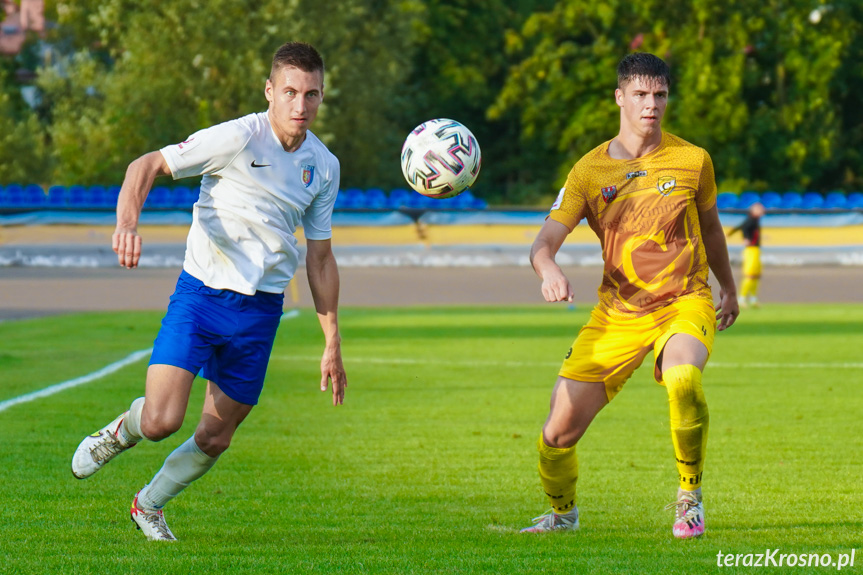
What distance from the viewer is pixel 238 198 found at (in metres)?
5.89

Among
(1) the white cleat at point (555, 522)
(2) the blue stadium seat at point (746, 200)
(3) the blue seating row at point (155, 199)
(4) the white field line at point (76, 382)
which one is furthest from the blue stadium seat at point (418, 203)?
(1) the white cleat at point (555, 522)

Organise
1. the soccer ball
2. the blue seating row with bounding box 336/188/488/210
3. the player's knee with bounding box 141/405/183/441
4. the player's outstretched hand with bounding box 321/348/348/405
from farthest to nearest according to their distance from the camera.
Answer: the blue seating row with bounding box 336/188/488/210, the soccer ball, the player's outstretched hand with bounding box 321/348/348/405, the player's knee with bounding box 141/405/183/441

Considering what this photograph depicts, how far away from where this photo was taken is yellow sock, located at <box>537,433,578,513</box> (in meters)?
6.23

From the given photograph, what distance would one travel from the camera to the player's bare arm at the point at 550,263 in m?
5.48

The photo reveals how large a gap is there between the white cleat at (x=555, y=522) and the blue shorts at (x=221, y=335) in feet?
5.28

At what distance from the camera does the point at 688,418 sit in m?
5.89

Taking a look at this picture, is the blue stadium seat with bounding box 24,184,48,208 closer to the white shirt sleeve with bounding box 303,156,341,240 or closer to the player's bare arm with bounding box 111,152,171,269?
the white shirt sleeve with bounding box 303,156,341,240

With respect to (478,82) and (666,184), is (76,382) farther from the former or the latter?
(478,82)

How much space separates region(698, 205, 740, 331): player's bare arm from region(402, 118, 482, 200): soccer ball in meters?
1.34

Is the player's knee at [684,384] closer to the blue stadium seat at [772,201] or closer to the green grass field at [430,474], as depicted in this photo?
the green grass field at [430,474]

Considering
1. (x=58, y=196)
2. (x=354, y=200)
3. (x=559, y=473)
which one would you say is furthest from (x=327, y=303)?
(x=58, y=196)

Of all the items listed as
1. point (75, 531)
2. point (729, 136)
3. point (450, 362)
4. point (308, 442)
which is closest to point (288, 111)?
point (75, 531)

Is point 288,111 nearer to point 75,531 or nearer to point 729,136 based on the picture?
point 75,531

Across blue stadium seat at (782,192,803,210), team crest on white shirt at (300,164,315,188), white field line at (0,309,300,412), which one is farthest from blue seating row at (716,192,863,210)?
team crest on white shirt at (300,164,315,188)
